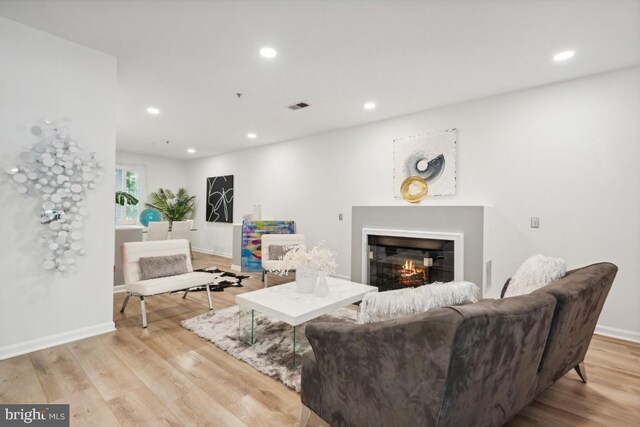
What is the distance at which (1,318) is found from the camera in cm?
243

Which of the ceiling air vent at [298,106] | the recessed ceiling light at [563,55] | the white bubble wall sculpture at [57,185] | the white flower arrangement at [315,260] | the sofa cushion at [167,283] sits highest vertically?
Result: the ceiling air vent at [298,106]

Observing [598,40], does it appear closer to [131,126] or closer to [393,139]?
[393,139]

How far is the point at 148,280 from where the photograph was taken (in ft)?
11.1

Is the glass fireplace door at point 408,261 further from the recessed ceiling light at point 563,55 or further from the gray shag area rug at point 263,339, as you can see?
the recessed ceiling light at point 563,55

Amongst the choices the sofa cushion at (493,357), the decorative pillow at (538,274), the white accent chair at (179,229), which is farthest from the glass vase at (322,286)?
the white accent chair at (179,229)

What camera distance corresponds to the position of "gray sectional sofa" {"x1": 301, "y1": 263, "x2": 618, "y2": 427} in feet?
3.63

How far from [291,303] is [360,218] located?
2.29 metres

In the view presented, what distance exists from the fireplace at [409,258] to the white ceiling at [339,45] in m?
→ 1.79

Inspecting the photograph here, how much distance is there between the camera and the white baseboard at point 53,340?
8.07 ft

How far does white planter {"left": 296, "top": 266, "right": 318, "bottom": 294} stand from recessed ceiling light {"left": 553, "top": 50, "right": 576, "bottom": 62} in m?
3.00

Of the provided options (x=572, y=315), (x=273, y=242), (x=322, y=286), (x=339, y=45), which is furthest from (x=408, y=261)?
(x=339, y=45)

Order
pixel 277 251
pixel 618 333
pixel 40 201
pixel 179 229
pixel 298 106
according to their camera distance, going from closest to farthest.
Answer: pixel 40 201, pixel 618 333, pixel 298 106, pixel 277 251, pixel 179 229

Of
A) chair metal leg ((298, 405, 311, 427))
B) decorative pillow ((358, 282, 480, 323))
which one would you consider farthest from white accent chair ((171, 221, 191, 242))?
decorative pillow ((358, 282, 480, 323))

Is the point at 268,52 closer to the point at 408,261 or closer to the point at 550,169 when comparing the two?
the point at 408,261
